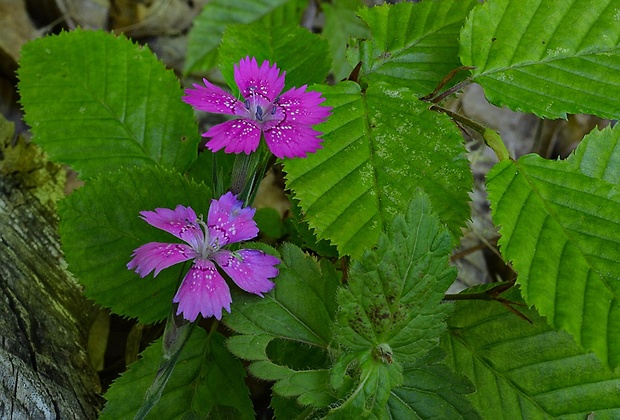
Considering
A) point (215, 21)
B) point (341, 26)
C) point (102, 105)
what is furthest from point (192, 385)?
point (341, 26)

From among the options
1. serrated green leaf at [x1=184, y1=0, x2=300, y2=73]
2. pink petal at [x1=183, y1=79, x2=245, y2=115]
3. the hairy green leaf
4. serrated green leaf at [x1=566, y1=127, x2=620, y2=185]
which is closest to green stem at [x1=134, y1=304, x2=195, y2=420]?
the hairy green leaf

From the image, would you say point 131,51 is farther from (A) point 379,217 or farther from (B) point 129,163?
A: (A) point 379,217

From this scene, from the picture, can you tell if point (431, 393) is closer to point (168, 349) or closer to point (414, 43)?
point (168, 349)

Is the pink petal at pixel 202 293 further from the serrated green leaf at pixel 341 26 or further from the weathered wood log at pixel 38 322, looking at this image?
the serrated green leaf at pixel 341 26

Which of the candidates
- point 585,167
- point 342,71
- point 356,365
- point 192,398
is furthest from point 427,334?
point 342,71

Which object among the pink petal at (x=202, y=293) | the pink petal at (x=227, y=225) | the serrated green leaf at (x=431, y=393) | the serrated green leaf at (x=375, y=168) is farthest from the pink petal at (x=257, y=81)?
the serrated green leaf at (x=431, y=393)

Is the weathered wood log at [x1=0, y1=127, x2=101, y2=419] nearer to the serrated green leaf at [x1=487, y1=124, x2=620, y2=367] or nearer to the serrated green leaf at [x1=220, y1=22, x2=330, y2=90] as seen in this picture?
the serrated green leaf at [x1=220, y1=22, x2=330, y2=90]
